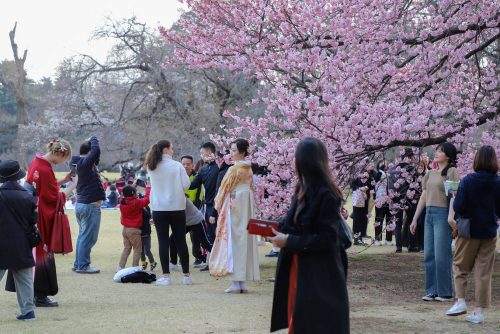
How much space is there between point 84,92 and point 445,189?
20.5 meters

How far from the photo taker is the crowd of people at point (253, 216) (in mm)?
4453

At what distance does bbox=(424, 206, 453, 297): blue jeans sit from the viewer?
27.7ft

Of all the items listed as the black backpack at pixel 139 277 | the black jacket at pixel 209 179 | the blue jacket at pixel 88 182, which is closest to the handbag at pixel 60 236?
the black backpack at pixel 139 277

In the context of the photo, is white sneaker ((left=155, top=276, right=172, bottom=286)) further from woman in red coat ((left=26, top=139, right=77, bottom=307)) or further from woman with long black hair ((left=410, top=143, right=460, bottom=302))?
woman with long black hair ((left=410, top=143, right=460, bottom=302))

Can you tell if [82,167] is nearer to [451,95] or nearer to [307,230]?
[451,95]

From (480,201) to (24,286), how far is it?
4.30 metres

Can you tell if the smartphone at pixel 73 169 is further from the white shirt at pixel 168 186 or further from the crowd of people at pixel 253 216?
the white shirt at pixel 168 186

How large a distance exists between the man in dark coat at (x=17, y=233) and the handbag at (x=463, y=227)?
3992 millimetres

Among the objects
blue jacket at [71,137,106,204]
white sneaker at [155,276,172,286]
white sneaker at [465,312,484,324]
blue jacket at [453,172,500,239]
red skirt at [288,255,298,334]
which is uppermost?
blue jacket at [71,137,106,204]

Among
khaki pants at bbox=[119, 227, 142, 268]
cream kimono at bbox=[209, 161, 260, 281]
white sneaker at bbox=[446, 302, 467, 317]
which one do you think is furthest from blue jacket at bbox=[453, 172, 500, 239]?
khaki pants at bbox=[119, 227, 142, 268]

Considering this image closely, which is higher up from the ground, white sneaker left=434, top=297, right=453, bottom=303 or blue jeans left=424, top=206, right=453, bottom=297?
blue jeans left=424, top=206, right=453, bottom=297

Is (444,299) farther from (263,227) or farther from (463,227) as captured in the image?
(263,227)

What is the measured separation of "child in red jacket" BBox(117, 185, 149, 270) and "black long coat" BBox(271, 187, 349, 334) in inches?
256

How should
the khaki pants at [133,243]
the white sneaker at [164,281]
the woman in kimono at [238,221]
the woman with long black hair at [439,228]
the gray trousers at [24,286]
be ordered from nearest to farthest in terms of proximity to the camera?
the gray trousers at [24,286]
the woman with long black hair at [439,228]
the woman in kimono at [238,221]
the white sneaker at [164,281]
the khaki pants at [133,243]
